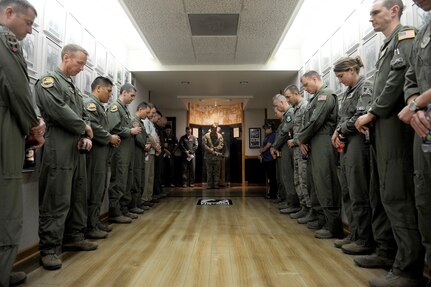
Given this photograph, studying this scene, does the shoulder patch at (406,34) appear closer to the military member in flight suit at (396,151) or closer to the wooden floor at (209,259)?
the military member in flight suit at (396,151)

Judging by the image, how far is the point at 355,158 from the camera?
208cm

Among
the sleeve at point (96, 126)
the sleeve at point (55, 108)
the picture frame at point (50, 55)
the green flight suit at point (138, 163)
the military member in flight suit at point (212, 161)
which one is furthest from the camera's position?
the military member in flight suit at point (212, 161)

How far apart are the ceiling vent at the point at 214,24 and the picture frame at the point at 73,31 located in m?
1.21

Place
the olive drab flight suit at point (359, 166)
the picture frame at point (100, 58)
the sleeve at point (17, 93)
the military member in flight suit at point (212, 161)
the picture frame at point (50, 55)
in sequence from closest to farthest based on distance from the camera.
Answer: the sleeve at point (17, 93) < the olive drab flight suit at point (359, 166) < the picture frame at point (50, 55) < the picture frame at point (100, 58) < the military member in flight suit at point (212, 161)

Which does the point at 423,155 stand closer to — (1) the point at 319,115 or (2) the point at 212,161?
(1) the point at 319,115

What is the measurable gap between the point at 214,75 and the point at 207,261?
3.99 metres

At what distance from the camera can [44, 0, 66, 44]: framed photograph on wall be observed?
239cm

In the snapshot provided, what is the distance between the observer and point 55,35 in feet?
8.24

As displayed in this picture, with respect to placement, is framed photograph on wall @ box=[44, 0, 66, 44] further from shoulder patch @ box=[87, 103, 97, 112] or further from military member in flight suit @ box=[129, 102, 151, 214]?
military member in flight suit @ box=[129, 102, 151, 214]

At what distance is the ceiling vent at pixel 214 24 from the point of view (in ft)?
10.7

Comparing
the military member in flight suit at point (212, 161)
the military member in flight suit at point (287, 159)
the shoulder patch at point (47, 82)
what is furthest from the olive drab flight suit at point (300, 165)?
the military member in flight suit at point (212, 161)

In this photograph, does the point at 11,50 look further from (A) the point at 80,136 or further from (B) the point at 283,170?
(B) the point at 283,170

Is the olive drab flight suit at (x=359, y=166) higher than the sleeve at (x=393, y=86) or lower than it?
lower

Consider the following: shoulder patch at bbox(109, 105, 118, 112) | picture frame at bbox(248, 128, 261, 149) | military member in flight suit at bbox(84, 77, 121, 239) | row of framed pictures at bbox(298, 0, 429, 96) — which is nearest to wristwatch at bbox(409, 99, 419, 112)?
row of framed pictures at bbox(298, 0, 429, 96)
